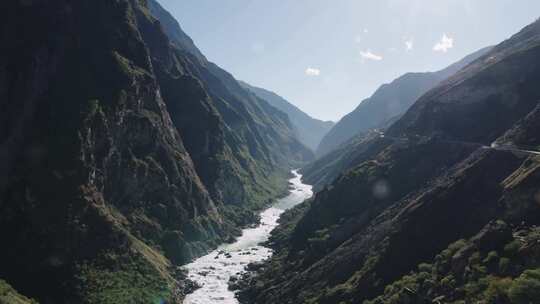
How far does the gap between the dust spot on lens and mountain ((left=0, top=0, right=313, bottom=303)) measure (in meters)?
58.5

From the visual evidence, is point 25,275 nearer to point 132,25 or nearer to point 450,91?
point 132,25

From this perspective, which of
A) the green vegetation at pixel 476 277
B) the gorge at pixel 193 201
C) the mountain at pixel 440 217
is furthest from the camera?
the gorge at pixel 193 201

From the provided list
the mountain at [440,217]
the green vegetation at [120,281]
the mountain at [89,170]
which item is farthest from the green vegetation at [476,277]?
the mountain at [89,170]

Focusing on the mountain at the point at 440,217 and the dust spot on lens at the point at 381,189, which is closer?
the mountain at the point at 440,217

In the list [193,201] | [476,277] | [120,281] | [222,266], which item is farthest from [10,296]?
[193,201]

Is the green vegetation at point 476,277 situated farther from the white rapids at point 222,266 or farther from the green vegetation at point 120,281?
the green vegetation at point 120,281

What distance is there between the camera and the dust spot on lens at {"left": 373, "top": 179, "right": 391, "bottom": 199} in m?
134

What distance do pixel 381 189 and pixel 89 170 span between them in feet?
266

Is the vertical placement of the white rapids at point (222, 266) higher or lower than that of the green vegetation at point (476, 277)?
higher

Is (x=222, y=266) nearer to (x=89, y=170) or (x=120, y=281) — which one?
(x=120, y=281)

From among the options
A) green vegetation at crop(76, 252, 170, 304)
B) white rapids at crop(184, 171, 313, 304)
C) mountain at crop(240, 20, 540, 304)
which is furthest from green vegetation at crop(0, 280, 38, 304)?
mountain at crop(240, 20, 540, 304)

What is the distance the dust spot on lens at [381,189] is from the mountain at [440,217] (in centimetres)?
42

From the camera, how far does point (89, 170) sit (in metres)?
121

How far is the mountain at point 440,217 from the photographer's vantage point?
2827 inches
